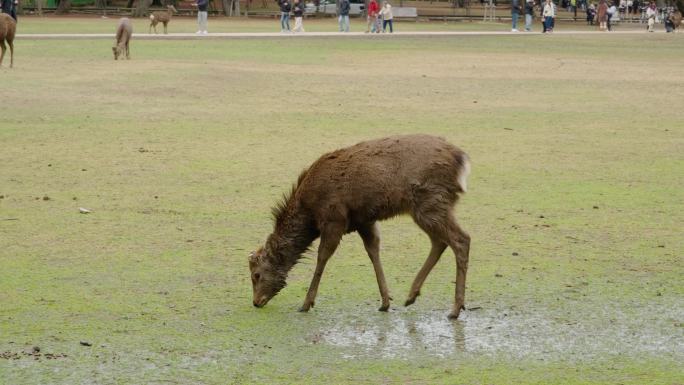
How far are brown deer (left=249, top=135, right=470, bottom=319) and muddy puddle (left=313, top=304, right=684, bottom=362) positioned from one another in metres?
0.22

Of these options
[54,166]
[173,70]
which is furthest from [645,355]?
[173,70]

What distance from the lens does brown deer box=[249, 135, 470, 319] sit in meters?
7.13

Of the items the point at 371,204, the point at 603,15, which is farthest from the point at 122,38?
the point at 603,15

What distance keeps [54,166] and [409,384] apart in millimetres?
8250

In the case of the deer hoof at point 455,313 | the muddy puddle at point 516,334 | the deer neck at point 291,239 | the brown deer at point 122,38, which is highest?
the brown deer at point 122,38

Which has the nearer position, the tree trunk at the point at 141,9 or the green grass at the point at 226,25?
the green grass at the point at 226,25

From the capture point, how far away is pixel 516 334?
6.92m

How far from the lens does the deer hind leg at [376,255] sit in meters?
7.39

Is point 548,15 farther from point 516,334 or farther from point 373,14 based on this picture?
point 516,334

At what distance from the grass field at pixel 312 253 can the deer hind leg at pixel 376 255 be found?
103mm

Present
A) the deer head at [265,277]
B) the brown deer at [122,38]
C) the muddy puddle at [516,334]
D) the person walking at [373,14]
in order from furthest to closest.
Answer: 1. the person walking at [373,14]
2. the brown deer at [122,38]
3. the deer head at [265,277]
4. the muddy puddle at [516,334]

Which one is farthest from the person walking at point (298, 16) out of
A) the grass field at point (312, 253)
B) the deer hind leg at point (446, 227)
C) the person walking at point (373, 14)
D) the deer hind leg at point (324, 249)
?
the deer hind leg at point (446, 227)

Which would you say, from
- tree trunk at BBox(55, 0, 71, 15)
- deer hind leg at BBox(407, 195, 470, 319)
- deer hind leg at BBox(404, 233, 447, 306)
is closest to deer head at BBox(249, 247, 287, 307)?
deer hind leg at BBox(404, 233, 447, 306)

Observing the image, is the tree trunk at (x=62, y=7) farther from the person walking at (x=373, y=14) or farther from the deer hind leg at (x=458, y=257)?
the deer hind leg at (x=458, y=257)
